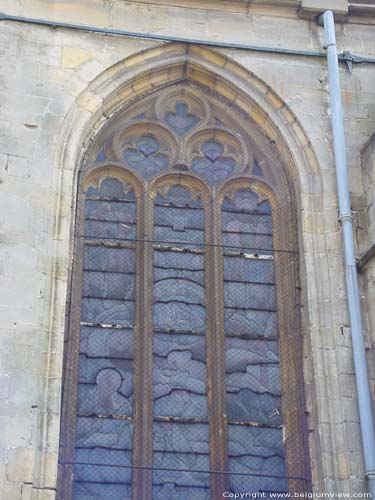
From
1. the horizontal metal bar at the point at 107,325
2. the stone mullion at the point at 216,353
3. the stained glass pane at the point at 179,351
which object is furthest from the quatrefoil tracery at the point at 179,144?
the horizontal metal bar at the point at 107,325

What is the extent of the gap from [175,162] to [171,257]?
37.5 inches

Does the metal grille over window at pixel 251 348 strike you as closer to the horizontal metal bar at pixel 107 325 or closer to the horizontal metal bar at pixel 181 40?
the horizontal metal bar at pixel 107 325

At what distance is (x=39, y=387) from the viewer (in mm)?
8438

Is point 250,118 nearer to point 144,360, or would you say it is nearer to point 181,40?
Answer: point 181,40

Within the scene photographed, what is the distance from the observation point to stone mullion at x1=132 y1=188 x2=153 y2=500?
850cm

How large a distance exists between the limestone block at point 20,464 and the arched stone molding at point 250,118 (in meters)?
0.07

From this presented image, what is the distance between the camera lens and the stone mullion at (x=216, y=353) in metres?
8.62

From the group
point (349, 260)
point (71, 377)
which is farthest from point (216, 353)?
point (349, 260)

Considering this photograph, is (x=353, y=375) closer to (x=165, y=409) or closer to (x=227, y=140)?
(x=165, y=409)

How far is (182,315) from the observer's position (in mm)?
9281

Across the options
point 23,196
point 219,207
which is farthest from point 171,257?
point 23,196

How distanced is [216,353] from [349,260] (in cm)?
127

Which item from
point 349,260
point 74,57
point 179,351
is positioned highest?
point 74,57

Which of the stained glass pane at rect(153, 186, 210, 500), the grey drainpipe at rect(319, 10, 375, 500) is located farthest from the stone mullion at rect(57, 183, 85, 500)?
the grey drainpipe at rect(319, 10, 375, 500)
